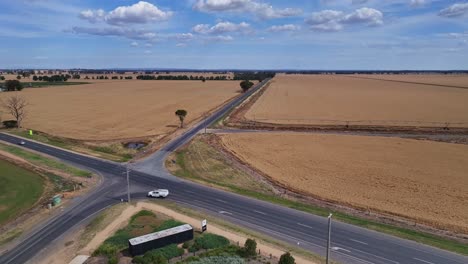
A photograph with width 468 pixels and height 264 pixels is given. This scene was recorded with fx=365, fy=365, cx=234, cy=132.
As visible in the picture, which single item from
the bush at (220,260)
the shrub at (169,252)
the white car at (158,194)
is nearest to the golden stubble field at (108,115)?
the white car at (158,194)

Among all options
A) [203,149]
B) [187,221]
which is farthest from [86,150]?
[187,221]

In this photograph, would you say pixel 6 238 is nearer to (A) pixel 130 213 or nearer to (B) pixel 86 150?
(A) pixel 130 213

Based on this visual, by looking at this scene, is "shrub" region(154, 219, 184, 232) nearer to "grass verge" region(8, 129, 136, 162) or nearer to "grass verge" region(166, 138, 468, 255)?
"grass verge" region(166, 138, 468, 255)

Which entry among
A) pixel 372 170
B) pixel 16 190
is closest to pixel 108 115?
pixel 16 190

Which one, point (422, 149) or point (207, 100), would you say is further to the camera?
point (207, 100)

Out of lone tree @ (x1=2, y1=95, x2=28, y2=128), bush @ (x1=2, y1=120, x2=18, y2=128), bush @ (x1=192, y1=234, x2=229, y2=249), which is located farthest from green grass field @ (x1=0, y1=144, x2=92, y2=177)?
bush @ (x1=192, y1=234, x2=229, y2=249)

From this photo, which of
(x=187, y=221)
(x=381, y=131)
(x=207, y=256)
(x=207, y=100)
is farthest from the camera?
(x=207, y=100)

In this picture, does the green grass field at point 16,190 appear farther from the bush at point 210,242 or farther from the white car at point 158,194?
the bush at point 210,242
